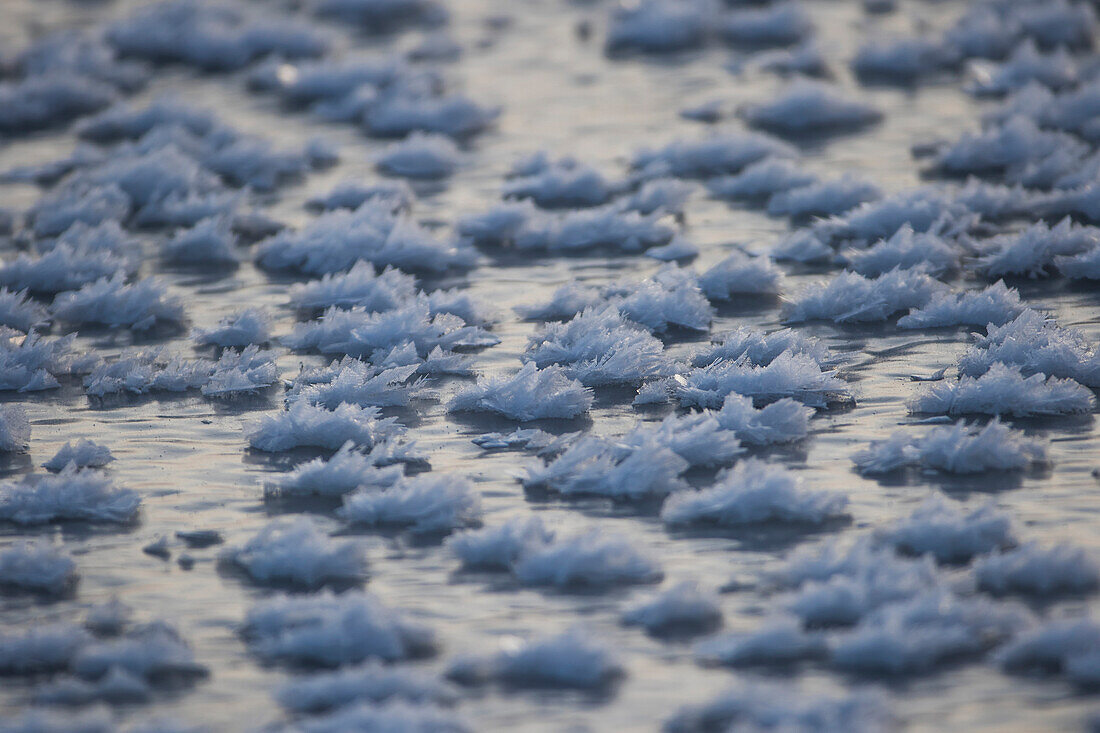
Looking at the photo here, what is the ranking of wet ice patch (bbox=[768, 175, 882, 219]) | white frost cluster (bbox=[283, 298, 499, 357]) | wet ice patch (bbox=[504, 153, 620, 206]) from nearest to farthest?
white frost cluster (bbox=[283, 298, 499, 357]), wet ice patch (bbox=[768, 175, 882, 219]), wet ice patch (bbox=[504, 153, 620, 206])

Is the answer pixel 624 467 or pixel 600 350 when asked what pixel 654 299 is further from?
pixel 624 467

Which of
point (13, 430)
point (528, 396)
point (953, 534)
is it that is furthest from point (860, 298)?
point (13, 430)

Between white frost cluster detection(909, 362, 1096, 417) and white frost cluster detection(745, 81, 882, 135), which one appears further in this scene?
white frost cluster detection(745, 81, 882, 135)

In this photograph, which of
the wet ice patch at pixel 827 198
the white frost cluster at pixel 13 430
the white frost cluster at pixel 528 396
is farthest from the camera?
the wet ice patch at pixel 827 198

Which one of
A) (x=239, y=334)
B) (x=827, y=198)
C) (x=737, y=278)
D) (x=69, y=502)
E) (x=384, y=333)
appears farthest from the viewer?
(x=827, y=198)

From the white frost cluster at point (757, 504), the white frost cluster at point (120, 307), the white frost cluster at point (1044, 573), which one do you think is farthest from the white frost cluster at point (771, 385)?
the white frost cluster at point (120, 307)

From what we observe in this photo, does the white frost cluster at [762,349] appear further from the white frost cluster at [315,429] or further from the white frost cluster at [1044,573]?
the white frost cluster at [1044,573]

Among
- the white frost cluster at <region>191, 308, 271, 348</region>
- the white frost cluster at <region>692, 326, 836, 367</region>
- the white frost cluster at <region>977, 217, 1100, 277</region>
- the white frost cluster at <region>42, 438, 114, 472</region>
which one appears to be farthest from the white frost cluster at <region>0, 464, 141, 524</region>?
the white frost cluster at <region>977, 217, 1100, 277</region>

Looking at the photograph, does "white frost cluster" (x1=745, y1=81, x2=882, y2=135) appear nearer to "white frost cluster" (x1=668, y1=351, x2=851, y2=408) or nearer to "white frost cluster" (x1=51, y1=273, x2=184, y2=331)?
"white frost cluster" (x1=668, y1=351, x2=851, y2=408)
